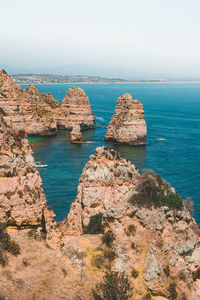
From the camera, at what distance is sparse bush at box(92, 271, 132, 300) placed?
69.5ft

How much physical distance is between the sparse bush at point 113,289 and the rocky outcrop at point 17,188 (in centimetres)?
865

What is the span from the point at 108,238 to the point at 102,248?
0.89 meters

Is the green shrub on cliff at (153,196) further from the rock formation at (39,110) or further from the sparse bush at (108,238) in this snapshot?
the rock formation at (39,110)

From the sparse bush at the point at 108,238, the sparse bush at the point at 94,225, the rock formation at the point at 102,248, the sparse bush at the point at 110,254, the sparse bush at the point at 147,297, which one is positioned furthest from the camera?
the sparse bush at the point at 94,225

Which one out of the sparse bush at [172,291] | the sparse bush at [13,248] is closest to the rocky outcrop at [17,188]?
the sparse bush at [13,248]

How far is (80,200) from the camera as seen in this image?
34.4m

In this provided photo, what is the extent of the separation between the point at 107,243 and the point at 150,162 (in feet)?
219

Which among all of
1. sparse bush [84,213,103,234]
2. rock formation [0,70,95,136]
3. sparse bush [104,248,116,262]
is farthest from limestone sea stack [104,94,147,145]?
sparse bush [104,248,116,262]

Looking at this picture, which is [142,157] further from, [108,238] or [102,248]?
[102,248]

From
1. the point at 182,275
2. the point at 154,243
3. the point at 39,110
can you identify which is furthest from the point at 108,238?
the point at 39,110

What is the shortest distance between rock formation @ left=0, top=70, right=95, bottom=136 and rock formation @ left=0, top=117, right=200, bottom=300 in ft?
258

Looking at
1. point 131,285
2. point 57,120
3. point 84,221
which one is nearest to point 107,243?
point 131,285

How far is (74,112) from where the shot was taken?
146 m

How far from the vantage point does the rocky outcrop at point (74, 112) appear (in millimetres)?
145750
